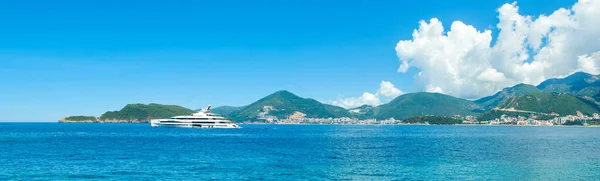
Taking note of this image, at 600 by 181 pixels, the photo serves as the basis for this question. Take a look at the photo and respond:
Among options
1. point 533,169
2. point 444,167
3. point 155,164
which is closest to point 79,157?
point 155,164

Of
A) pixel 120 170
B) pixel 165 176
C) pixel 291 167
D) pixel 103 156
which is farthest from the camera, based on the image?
pixel 103 156

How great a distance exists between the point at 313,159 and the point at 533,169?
33818 millimetres

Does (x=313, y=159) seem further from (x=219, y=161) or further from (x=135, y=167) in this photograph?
(x=135, y=167)

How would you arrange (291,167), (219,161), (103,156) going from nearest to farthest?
(291,167) → (219,161) → (103,156)

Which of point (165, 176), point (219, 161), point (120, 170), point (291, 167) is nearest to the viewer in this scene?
point (165, 176)

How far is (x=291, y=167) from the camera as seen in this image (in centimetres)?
6638

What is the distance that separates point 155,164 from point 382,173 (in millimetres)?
33759

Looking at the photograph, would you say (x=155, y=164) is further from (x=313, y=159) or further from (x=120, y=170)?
(x=313, y=159)

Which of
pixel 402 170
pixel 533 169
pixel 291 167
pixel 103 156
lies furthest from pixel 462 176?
pixel 103 156

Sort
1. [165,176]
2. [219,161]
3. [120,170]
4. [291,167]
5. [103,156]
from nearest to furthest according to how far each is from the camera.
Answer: [165,176] → [120,170] → [291,167] → [219,161] → [103,156]

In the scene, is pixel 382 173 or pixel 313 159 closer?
pixel 382 173

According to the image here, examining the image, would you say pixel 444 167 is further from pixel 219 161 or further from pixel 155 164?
pixel 155 164

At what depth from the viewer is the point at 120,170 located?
61.7 m

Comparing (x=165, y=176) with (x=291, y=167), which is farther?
(x=291, y=167)
